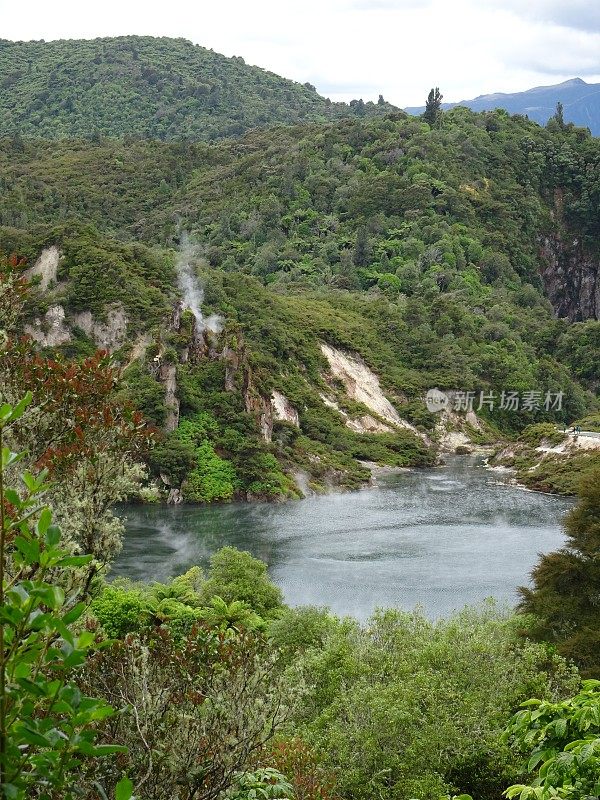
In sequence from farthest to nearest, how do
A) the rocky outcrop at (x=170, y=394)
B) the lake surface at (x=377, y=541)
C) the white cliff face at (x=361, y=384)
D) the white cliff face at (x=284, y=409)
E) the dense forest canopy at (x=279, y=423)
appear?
the white cliff face at (x=361, y=384) < the white cliff face at (x=284, y=409) < the rocky outcrop at (x=170, y=394) < the lake surface at (x=377, y=541) < the dense forest canopy at (x=279, y=423)

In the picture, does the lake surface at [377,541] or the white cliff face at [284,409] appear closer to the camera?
the lake surface at [377,541]

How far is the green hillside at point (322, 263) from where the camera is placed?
65562 millimetres

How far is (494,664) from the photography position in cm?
1791

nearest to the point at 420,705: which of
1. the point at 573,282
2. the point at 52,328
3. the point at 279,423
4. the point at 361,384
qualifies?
the point at 279,423

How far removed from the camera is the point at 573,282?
149 meters

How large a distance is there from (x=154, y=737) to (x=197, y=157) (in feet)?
485

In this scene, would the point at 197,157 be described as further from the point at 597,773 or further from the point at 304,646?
the point at 597,773

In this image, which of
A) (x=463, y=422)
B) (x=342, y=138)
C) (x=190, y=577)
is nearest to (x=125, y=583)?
(x=190, y=577)

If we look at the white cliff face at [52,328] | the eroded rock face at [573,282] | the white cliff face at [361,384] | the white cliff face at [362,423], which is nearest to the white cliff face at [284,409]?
the white cliff face at [362,423]

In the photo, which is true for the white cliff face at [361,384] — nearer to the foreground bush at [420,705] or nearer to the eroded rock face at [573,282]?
the foreground bush at [420,705]

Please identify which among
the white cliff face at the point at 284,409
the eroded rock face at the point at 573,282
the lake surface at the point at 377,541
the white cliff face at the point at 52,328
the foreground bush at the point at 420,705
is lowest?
the lake surface at the point at 377,541

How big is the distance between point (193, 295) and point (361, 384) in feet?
56.2

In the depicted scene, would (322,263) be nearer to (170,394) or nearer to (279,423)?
(279,423)

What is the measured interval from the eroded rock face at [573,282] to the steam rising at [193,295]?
7954cm
